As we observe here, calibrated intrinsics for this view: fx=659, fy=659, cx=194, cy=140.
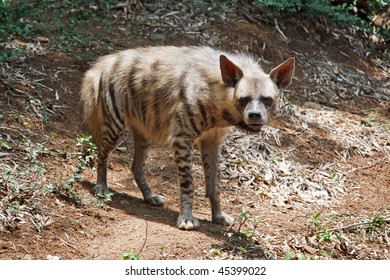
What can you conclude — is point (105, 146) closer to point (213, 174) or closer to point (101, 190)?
point (101, 190)

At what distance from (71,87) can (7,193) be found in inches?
115

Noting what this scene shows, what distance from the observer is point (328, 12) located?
11500 mm

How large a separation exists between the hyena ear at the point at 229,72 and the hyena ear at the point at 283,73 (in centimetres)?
32

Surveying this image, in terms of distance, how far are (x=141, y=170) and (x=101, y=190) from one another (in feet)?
1.82

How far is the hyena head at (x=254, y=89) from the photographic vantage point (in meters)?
5.83

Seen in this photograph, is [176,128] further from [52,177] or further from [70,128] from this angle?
[70,128]

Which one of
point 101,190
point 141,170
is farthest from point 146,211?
point 141,170

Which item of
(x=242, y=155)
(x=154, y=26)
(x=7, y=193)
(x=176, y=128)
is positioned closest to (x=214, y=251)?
(x=176, y=128)

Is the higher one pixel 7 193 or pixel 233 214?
pixel 7 193

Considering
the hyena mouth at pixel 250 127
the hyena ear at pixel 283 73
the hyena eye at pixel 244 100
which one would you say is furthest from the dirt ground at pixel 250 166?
the hyena ear at pixel 283 73

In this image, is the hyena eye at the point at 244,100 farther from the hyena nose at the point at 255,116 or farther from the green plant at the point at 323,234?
the green plant at the point at 323,234

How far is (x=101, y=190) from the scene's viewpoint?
6.69 metres

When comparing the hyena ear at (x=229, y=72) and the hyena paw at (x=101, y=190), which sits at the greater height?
the hyena ear at (x=229, y=72)

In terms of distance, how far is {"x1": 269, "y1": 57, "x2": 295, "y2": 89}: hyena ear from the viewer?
6.10 m
